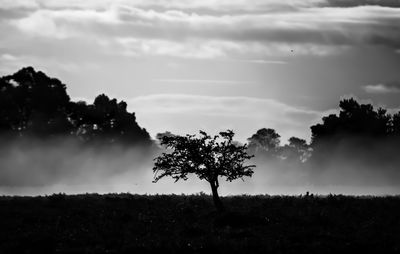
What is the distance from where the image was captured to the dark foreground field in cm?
3098

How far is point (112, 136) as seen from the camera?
102 meters

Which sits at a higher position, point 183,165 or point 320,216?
point 183,165

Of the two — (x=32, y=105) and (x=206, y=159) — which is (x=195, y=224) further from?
(x=32, y=105)

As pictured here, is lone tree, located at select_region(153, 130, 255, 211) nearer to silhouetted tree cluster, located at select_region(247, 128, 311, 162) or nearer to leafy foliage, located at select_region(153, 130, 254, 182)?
leafy foliage, located at select_region(153, 130, 254, 182)

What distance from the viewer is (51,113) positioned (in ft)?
307

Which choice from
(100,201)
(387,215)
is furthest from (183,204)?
(387,215)

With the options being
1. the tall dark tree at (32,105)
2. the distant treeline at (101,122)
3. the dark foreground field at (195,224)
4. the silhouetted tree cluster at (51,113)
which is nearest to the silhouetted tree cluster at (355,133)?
the distant treeline at (101,122)

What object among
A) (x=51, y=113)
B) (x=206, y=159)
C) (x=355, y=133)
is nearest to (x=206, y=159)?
(x=206, y=159)

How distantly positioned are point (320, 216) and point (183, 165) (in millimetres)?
9861

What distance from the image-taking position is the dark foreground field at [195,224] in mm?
30984

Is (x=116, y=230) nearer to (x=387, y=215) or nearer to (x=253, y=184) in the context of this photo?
(x=387, y=215)

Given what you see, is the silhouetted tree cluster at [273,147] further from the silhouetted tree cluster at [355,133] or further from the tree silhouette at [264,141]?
the silhouetted tree cluster at [355,133]

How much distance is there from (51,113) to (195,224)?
60.3 m

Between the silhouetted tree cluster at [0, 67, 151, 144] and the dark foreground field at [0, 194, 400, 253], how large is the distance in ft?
151
